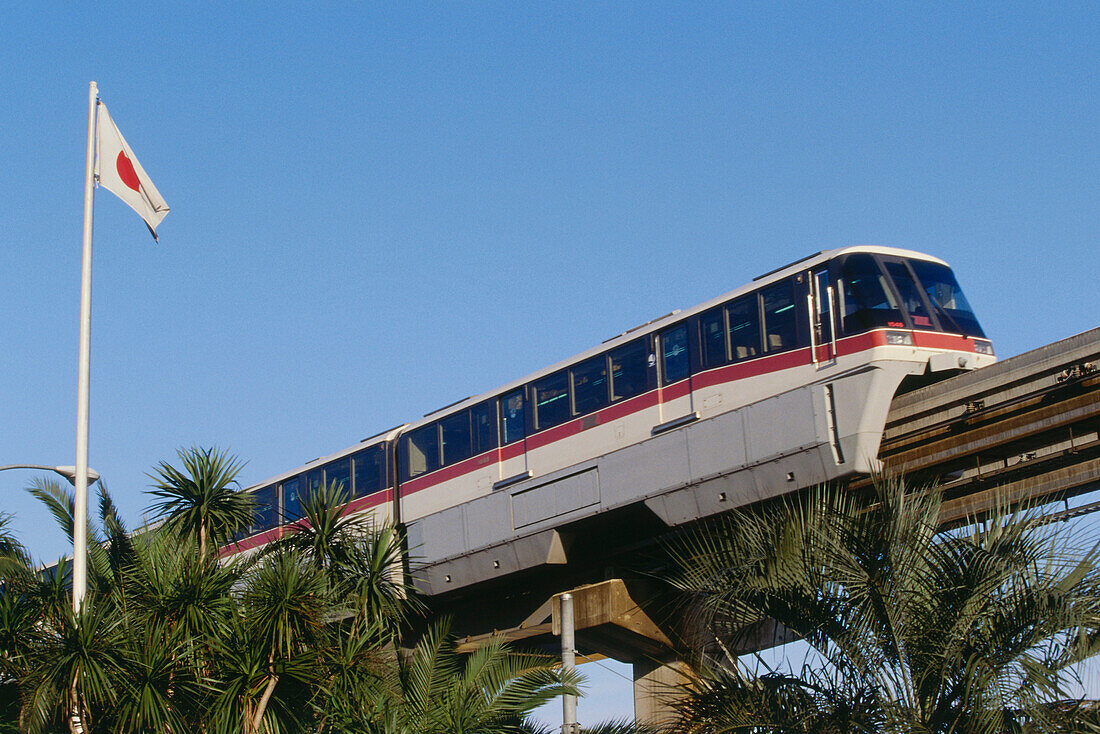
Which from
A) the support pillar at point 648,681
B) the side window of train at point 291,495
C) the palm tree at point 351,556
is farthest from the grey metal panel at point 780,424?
the side window of train at point 291,495

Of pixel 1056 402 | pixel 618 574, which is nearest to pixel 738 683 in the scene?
pixel 1056 402

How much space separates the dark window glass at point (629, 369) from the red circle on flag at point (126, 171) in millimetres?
8012

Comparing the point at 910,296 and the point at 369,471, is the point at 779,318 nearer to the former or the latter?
the point at 910,296

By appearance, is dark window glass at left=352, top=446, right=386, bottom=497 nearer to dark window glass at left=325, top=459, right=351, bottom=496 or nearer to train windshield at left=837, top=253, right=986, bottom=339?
A: dark window glass at left=325, top=459, right=351, bottom=496

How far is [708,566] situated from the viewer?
11.4 meters

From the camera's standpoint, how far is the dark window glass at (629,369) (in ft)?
70.0

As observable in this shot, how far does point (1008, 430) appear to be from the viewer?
1585 cm

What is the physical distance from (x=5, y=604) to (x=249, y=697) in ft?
10.1

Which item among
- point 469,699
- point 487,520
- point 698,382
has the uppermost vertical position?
point 698,382

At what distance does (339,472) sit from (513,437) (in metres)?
5.79

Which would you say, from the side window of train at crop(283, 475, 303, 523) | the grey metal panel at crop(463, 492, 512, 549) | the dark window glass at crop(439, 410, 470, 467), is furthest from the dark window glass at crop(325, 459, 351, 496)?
the grey metal panel at crop(463, 492, 512, 549)

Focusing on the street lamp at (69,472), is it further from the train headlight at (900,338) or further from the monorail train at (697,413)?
the train headlight at (900,338)

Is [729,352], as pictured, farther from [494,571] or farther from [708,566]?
[708,566]

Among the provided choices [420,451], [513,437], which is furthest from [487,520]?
[420,451]
